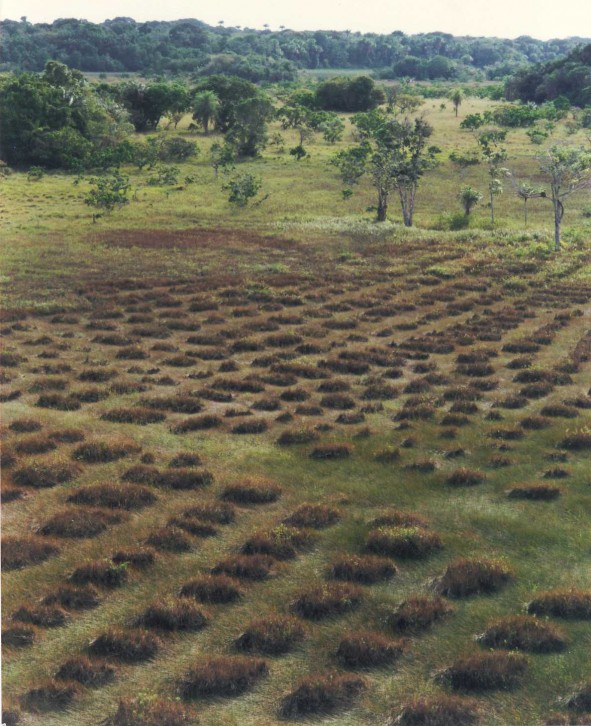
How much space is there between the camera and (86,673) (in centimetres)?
1400

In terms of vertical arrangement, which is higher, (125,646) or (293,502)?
(125,646)

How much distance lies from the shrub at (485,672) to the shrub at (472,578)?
266 cm

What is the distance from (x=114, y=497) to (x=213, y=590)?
220 inches

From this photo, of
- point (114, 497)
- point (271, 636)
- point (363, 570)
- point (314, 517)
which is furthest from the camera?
point (114, 497)

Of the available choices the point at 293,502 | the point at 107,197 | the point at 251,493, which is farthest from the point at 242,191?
the point at 293,502

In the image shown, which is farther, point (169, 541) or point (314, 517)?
point (314, 517)

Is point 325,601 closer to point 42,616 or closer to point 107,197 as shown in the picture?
point 42,616

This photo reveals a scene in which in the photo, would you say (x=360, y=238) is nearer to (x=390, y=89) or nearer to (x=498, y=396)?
(x=498, y=396)

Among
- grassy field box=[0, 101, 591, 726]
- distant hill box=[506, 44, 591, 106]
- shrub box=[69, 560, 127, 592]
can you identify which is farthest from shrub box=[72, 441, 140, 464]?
distant hill box=[506, 44, 591, 106]

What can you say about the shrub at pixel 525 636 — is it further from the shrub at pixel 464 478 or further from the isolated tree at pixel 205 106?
the isolated tree at pixel 205 106

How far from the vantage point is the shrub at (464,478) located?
74.6 feet

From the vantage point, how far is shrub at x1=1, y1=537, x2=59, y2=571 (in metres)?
18.2

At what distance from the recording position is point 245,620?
52.5 ft

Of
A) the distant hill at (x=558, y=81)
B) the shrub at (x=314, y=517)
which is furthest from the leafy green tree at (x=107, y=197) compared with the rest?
the distant hill at (x=558, y=81)
